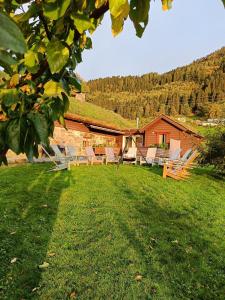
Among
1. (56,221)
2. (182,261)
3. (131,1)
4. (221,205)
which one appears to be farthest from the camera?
(221,205)

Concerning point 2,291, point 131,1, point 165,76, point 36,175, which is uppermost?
point 165,76

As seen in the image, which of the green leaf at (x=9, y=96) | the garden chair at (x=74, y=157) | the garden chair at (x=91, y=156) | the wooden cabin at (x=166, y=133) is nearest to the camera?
the green leaf at (x=9, y=96)

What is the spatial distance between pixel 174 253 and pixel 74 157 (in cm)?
1163

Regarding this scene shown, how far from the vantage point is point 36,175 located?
1241 cm

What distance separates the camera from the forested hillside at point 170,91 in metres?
67.2

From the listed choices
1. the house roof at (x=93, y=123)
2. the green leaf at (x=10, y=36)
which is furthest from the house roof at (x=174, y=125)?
the green leaf at (x=10, y=36)

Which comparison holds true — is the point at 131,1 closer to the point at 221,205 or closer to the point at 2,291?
the point at 2,291

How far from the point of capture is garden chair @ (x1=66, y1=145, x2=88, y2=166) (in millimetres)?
16016

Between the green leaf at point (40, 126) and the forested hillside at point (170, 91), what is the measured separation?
48486 mm

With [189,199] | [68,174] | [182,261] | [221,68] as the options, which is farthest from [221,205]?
[221,68]

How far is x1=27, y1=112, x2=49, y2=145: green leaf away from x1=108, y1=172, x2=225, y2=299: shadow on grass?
12.3 ft

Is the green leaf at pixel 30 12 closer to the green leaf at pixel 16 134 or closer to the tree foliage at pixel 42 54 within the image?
the tree foliage at pixel 42 54

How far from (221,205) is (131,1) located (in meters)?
9.85

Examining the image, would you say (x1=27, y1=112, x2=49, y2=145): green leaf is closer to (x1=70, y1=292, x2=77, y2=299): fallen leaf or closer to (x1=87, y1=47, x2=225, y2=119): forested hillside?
(x1=70, y1=292, x2=77, y2=299): fallen leaf
